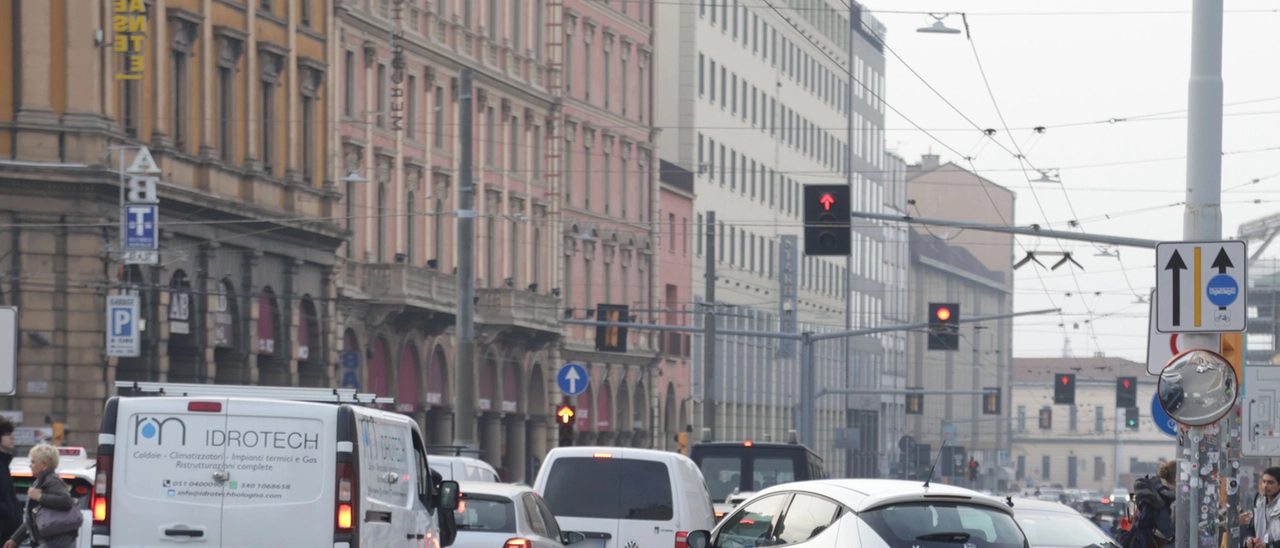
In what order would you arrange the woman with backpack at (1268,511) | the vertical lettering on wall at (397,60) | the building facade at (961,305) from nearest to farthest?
the woman with backpack at (1268,511)
the vertical lettering on wall at (397,60)
the building facade at (961,305)

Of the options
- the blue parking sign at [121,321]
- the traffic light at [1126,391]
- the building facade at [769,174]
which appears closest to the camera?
the blue parking sign at [121,321]

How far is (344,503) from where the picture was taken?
1454 cm

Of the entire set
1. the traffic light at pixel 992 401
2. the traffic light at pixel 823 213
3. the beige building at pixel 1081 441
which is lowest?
the beige building at pixel 1081 441

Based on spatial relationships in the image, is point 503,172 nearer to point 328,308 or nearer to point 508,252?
point 508,252

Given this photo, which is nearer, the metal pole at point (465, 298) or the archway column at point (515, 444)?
the metal pole at point (465, 298)

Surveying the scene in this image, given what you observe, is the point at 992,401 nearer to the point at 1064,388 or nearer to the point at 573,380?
the point at 1064,388

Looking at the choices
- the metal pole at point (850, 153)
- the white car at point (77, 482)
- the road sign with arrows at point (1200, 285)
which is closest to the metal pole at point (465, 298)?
the white car at point (77, 482)

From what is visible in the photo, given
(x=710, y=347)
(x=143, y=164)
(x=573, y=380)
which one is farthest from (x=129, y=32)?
(x=710, y=347)

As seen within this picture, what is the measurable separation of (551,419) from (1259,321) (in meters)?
22.6

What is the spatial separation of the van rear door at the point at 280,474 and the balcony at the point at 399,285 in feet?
126

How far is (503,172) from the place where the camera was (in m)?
65.0

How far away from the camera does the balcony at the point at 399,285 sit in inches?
2120

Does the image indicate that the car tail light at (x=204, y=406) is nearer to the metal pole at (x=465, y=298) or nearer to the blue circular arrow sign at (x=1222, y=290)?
the blue circular arrow sign at (x=1222, y=290)

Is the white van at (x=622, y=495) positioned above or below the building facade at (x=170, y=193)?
below
